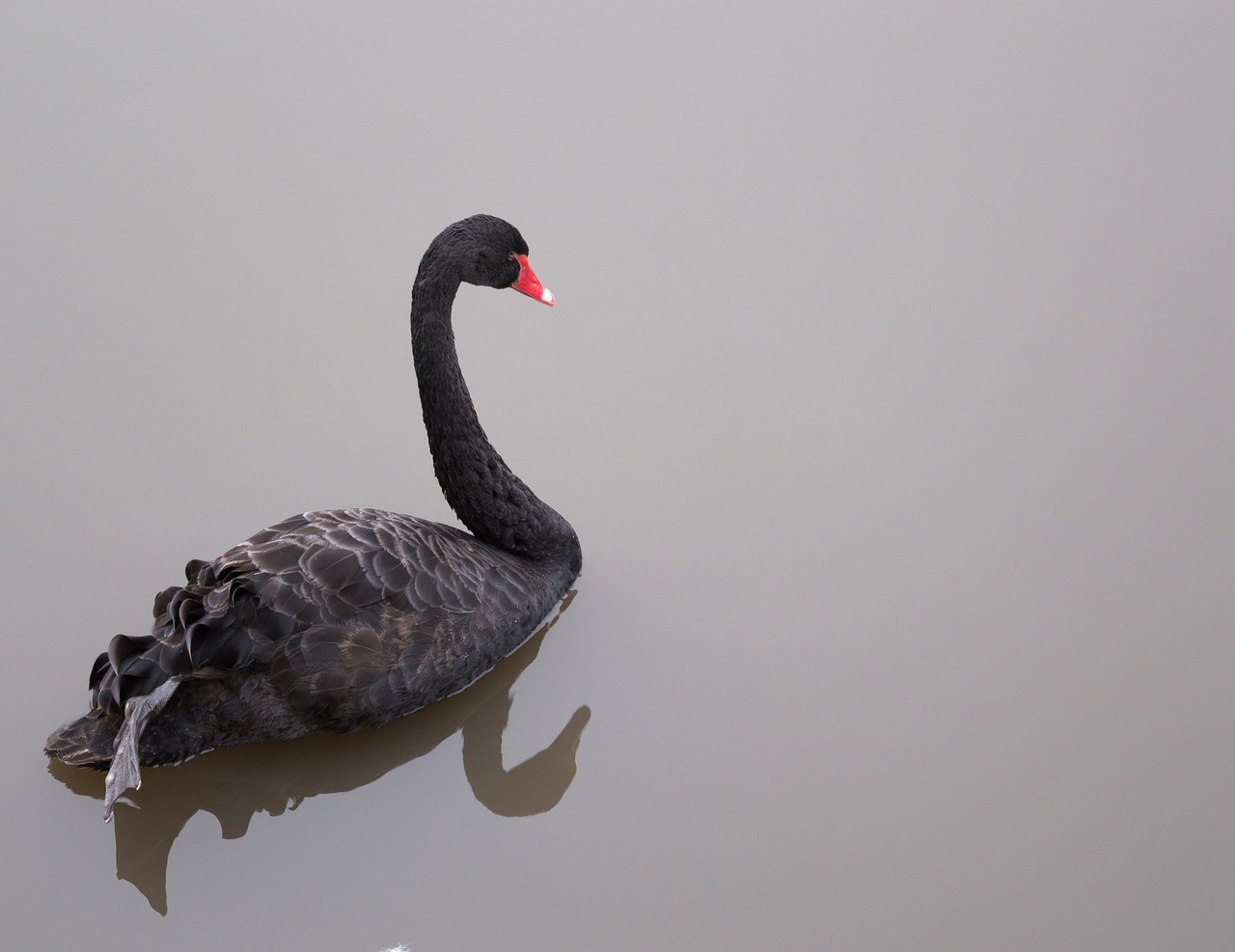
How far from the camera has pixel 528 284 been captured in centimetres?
476

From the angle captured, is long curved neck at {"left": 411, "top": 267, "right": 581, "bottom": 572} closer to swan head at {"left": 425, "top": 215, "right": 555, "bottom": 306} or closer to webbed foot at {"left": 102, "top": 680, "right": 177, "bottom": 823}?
swan head at {"left": 425, "top": 215, "right": 555, "bottom": 306}

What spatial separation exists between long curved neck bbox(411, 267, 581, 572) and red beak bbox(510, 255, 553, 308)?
0.97 feet

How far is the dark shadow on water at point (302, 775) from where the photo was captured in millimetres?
3754

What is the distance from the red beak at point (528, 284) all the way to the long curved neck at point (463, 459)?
295mm

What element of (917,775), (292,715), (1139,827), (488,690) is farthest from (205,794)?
(1139,827)

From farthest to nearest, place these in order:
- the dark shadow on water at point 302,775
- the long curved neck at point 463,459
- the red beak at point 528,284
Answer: the red beak at point 528,284
the long curved neck at point 463,459
the dark shadow on water at point 302,775

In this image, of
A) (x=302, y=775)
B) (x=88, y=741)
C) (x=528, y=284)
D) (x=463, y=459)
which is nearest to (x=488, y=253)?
(x=528, y=284)

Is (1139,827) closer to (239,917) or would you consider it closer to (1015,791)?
(1015,791)

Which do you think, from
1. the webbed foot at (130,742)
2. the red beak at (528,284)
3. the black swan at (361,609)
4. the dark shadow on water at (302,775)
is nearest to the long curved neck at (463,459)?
the black swan at (361,609)

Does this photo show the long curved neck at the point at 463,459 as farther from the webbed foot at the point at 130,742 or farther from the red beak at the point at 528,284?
the webbed foot at the point at 130,742

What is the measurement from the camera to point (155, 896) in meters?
3.55

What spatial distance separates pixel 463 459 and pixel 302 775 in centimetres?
120

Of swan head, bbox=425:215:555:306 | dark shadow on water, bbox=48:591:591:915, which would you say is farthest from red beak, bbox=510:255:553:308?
dark shadow on water, bbox=48:591:591:915

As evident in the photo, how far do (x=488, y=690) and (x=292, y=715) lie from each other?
2.48 ft
